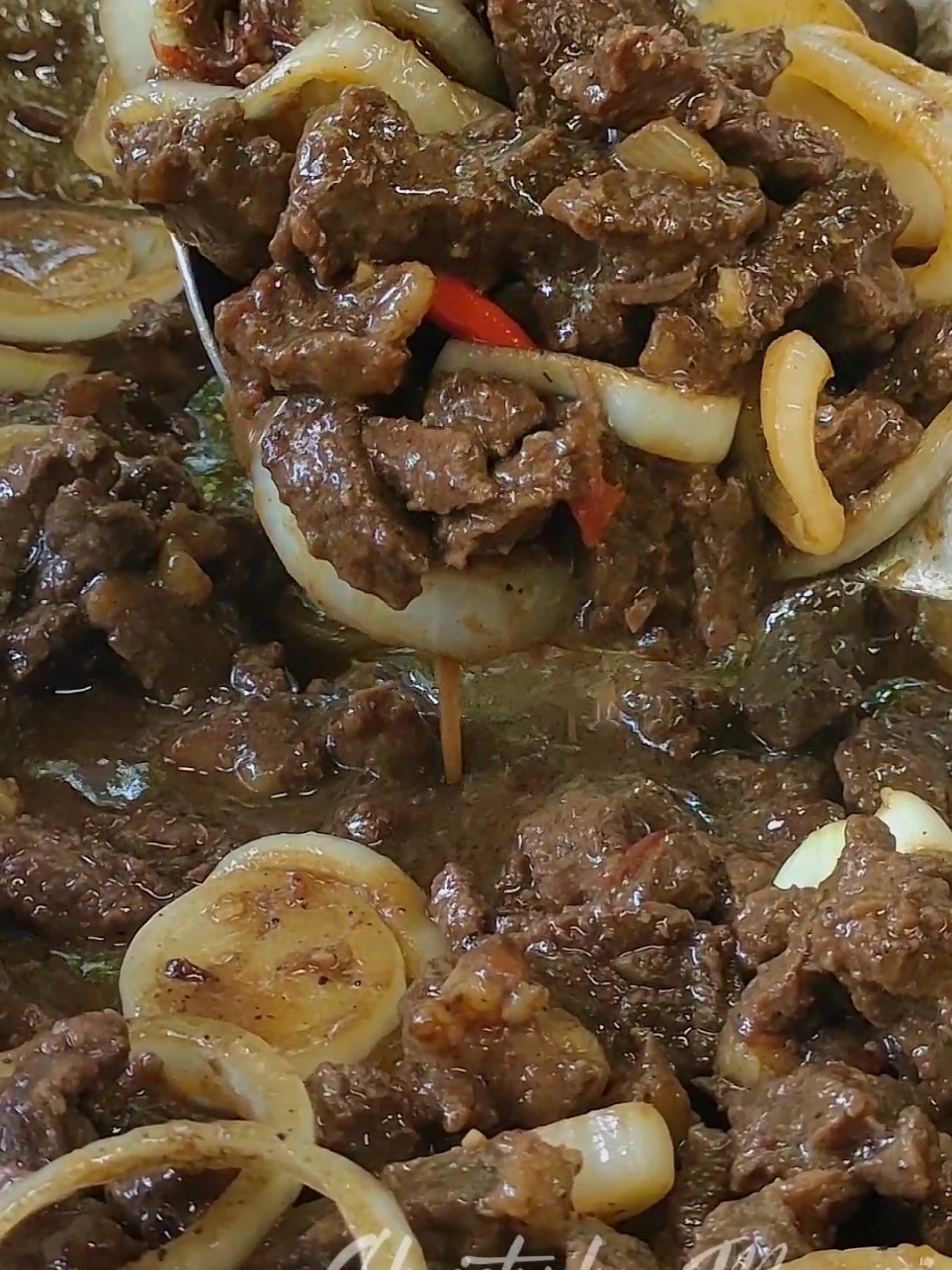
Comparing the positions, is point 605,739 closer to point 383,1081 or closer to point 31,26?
point 383,1081

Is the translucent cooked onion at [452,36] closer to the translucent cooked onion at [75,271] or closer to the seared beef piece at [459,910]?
the seared beef piece at [459,910]

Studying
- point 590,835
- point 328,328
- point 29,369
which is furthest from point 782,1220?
point 29,369

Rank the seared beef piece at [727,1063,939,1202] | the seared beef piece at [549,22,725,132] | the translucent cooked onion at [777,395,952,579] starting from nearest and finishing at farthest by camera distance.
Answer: the seared beef piece at [727,1063,939,1202] → the seared beef piece at [549,22,725,132] → the translucent cooked onion at [777,395,952,579]

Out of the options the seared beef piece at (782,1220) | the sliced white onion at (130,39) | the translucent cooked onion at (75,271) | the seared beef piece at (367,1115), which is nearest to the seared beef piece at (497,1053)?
the seared beef piece at (367,1115)

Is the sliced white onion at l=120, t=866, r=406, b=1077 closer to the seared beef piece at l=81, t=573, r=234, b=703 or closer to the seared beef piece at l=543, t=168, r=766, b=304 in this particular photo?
the seared beef piece at l=81, t=573, r=234, b=703

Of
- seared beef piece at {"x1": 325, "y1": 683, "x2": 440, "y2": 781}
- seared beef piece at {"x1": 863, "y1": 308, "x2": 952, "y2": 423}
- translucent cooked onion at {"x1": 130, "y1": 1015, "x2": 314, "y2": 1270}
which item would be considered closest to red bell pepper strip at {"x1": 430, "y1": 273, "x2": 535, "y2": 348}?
seared beef piece at {"x1": 863, "y1": 308, "x2": 952, "y2": 423}

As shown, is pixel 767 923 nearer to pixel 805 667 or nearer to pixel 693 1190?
pixel 693 1190

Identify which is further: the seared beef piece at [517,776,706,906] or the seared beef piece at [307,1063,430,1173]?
the seared beef piece at [517,776,706,906]
